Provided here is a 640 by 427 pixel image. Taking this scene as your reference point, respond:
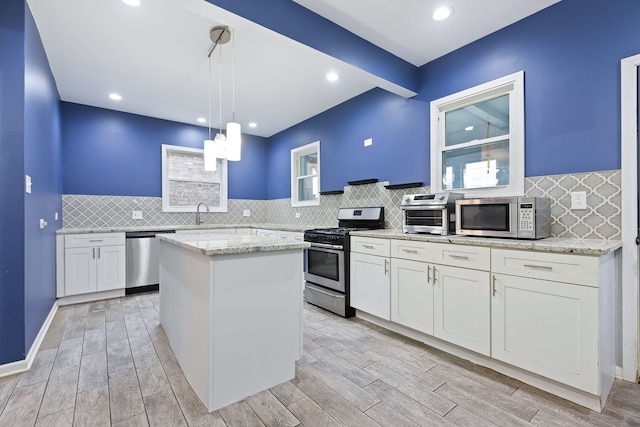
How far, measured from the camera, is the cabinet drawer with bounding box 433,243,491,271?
6.70 ft

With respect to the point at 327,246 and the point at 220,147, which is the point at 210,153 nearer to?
the point at 220,147

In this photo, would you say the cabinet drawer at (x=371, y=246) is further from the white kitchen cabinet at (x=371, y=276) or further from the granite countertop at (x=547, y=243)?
the granite countertop at (x=547, y=243)

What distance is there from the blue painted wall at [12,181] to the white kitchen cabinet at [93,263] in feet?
5.59

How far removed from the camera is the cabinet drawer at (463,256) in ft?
6.70

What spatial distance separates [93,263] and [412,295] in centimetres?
386

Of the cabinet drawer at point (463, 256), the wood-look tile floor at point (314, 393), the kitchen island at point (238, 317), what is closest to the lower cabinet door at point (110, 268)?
the wood-look tile floor at point (314, 393)

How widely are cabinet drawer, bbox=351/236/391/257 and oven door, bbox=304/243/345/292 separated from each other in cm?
16

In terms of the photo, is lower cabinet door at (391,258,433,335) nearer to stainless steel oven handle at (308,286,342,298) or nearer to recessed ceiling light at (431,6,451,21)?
stainless steel oven handle at (308,286,342,298)

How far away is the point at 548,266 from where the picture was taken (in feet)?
5.75

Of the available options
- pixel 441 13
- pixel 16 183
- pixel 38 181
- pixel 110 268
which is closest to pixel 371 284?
pixel 441 13

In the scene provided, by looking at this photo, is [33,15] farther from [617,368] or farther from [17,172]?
[617,368]

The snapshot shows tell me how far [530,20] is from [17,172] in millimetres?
4073

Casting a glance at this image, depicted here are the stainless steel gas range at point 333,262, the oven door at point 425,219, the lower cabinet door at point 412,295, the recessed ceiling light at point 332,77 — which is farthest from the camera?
the recessed ceiling light at point 332,77

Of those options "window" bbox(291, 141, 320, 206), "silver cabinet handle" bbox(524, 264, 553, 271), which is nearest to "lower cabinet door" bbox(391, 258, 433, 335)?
"silver cabinet handle" bbox(524, 264, 553, 271)
